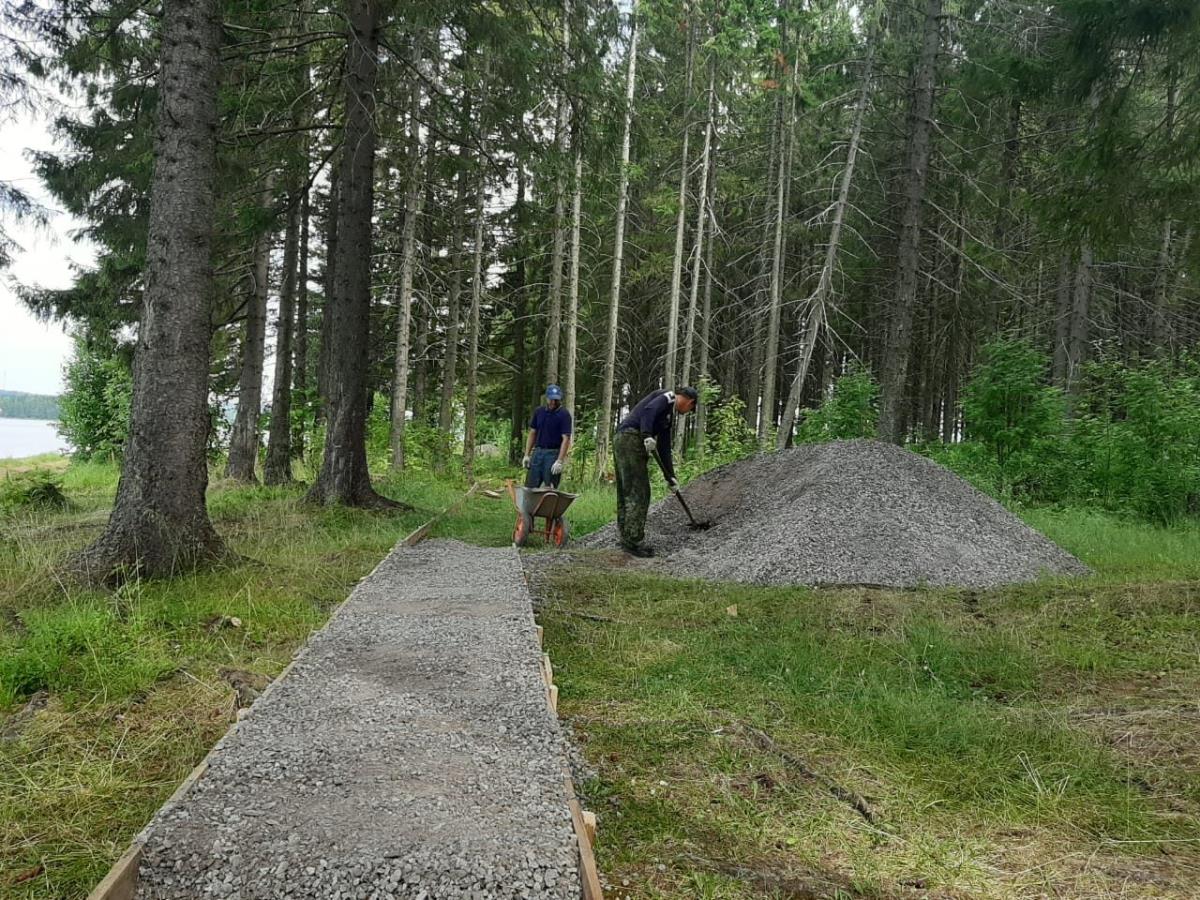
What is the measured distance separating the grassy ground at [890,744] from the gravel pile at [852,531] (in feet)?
3.64

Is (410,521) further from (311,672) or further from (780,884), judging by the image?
(780,884)

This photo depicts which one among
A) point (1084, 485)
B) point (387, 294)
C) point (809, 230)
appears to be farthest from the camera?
point (387, 294)

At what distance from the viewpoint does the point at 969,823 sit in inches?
98.3

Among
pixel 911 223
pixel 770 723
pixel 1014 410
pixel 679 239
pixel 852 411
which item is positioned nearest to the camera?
pixel 770 723

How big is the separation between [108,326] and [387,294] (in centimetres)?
871

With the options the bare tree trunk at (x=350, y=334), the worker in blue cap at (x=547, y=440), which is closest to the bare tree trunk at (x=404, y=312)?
the bare tree trunk at (x=350, y=334)

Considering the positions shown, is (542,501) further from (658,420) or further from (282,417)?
(282,417)

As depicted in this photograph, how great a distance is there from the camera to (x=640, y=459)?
7906mm

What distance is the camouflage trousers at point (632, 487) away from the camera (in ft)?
25.6

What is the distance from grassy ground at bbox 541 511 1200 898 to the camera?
7.34 ft

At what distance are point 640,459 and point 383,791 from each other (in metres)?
5.78

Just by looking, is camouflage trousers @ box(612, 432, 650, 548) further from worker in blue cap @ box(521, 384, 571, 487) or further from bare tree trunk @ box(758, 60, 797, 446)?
bare tree trunk @ box(758, 60, 797, 446)

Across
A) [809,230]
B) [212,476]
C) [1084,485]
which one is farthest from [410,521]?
[809,230]

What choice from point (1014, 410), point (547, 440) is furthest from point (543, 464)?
point (1014, 410)
